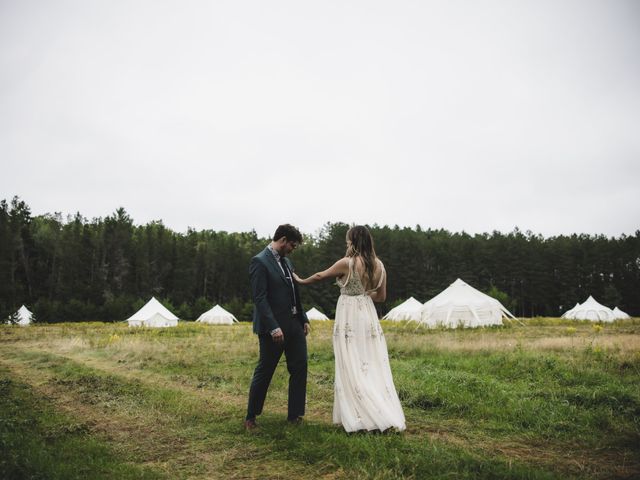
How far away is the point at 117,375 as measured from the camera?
925 cm

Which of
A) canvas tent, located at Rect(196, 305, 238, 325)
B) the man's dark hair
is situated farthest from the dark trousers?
canvas tent, located at Rect(196, 305, 238, 325)

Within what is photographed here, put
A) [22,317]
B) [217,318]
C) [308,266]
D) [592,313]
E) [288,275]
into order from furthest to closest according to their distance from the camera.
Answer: [308,266] → [217,318] → [22,317] → [592,313] → [288,275]

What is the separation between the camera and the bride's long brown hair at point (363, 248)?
5035 millimetres

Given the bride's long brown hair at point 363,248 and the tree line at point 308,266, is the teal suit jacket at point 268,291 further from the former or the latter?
the tree line at point 308,266

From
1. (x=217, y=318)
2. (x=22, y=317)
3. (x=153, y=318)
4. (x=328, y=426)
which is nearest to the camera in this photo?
(x=328, y=426)

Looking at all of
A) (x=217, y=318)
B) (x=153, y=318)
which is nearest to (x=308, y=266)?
(x=217, y=318)

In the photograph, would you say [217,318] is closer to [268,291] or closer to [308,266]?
[308,266]

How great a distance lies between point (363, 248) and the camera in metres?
5.04

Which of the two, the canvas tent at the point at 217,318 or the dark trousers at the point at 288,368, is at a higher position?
Result: the dark trousers at the point at 288,368

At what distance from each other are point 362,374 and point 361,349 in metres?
0.29

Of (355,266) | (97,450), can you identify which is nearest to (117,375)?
(97,450)

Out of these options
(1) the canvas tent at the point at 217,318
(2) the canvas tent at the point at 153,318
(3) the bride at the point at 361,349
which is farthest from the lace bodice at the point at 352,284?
(1) the canvas tent at the point at 217,318

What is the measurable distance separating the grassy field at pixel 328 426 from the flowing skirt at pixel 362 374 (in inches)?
8.3

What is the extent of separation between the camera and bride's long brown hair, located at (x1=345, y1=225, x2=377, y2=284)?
504 centimetres
